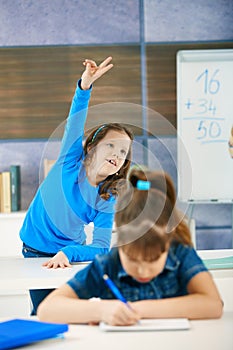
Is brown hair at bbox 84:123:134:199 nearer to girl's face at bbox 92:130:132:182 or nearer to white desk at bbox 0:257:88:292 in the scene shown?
girl's face at bbox 92:130:132:182

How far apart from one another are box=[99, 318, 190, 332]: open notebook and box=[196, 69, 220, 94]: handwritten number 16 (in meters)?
3.49

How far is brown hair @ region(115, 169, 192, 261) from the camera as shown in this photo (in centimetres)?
129

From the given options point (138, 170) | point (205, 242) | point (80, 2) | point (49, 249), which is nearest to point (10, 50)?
point (80, 2)

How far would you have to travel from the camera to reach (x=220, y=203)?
491 cm

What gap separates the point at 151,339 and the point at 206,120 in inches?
139

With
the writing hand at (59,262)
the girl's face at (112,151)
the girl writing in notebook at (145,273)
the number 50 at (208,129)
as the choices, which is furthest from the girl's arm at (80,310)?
the number 50 at (208,129)

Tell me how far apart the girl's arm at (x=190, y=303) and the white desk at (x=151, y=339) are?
0.04m

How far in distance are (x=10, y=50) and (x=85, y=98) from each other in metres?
2.85

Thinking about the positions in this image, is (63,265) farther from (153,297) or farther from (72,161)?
(153,297)

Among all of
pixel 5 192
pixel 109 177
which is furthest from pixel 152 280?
pixel 5 192

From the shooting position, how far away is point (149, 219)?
1.29 metres

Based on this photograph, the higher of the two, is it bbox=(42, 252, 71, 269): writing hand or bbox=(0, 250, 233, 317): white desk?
bbox=(42, 252, 71, 269): writing hand

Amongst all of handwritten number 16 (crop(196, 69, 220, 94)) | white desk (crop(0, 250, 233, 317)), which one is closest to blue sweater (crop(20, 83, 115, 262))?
white desk (crop(0, 250, 233, 317))

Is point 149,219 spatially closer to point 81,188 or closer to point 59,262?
point 81,188
